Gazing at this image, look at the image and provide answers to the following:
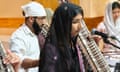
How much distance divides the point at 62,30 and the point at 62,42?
9 centimetres

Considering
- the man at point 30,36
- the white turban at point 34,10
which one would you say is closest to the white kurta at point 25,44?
the man at point 30,36

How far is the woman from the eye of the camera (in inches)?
128

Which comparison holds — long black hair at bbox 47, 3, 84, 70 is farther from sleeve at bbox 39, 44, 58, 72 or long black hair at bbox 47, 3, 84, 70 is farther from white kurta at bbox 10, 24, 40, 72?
white kurta at bbox 10, 24, 40, 72

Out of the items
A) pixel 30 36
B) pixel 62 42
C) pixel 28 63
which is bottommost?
pixel 28 63

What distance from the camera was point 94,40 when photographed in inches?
146

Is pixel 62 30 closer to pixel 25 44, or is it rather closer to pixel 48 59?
pixel 48 59

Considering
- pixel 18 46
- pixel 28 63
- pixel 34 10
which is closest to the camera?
pixel 28 63

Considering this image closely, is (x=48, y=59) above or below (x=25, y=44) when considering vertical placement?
above

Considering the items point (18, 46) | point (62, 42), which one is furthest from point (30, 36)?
point (62, 42)

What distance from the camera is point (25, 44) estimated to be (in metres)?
4.40

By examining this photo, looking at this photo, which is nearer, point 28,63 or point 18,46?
point 28,63

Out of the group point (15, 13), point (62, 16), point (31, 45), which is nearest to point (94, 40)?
point (62, 16)

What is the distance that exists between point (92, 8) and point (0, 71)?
5309 millimetres

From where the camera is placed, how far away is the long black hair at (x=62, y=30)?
3.32 meters
